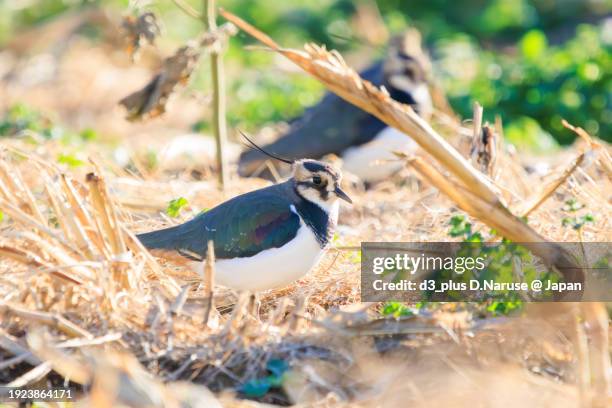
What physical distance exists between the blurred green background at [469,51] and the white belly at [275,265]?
5.49ft

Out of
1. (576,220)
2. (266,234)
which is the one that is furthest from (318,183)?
(576,220)

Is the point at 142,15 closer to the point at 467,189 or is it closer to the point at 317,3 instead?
the point at 467,189

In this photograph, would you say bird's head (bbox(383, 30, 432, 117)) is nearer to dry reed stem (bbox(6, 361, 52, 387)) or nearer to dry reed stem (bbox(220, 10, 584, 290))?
dry reed stem (bbox(220, 10, 584, 290))

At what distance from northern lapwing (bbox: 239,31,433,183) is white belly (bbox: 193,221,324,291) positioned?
2716 mm

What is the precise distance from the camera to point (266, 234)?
4.76 metres

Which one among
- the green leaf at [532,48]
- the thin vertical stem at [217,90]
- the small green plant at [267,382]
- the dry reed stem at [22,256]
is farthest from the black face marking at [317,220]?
the green leaf at [532,48]

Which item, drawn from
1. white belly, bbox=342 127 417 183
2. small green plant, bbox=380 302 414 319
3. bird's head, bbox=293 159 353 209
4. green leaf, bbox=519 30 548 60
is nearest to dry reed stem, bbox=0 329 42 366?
small green plant, bbox=380 302 414 319

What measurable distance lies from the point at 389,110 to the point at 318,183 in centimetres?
70

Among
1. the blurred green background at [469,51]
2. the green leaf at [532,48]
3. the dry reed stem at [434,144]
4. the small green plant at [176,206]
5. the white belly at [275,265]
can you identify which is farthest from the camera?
the green leaf at [532,48]

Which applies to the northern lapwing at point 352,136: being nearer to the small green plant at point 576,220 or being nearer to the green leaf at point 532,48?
the green leaf at point 532,48

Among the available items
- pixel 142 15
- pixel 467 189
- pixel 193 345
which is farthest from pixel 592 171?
pixel 193 345

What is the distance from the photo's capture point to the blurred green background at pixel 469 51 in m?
8.86

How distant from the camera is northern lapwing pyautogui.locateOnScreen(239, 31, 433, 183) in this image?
25.2ft

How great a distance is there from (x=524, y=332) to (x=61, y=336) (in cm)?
176
